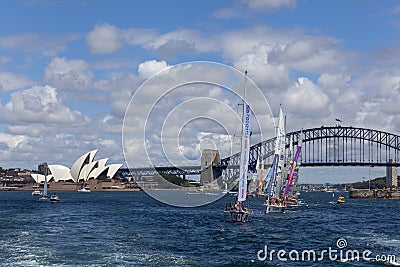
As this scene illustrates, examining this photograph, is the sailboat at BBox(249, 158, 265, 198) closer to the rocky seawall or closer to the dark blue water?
the rocky seawall

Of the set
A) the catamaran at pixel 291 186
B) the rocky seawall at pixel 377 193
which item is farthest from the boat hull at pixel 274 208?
the rocky seawall at pixel 377 193

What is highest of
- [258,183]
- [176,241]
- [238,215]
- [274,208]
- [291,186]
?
[258,183]

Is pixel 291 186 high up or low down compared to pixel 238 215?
up

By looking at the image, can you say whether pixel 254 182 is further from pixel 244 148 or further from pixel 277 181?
pixel 244 148

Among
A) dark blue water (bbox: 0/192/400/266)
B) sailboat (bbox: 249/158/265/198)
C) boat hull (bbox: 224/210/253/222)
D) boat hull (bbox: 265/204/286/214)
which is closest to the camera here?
dark blue water (bbox: 0/192/400/266)

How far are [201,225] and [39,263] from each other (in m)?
26.9

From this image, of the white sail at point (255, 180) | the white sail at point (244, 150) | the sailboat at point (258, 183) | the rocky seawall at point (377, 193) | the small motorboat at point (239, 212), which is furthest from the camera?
the white sail at point (255, 180)

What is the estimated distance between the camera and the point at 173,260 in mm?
34812

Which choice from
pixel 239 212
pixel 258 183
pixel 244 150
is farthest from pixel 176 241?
pixel 258 183

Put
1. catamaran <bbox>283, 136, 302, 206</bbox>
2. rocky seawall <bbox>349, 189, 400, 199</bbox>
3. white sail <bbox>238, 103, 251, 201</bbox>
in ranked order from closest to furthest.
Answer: white sail <bbox>238, 103, 251, 201</bbox>
catamaran <bbox>283, 136, 302, 206</bbox>
rocky seawall <bbox>349, 189, 400, 199</bbox>

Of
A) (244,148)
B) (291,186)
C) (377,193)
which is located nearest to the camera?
(244,148)

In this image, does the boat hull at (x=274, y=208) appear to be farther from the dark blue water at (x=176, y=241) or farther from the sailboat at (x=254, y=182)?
the sailboat at (x=254, y=182)

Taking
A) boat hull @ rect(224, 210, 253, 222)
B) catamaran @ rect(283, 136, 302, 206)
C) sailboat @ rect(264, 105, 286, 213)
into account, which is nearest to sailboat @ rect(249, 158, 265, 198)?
catamaran @ rect(283, 136, 302, 206)

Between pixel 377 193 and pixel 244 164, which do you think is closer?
pixel 244 164
